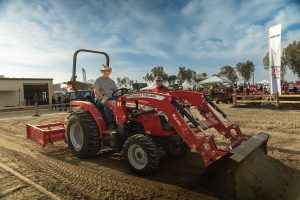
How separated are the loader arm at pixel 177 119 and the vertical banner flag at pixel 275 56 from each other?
11351mm

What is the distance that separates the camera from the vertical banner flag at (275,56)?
15328 mm

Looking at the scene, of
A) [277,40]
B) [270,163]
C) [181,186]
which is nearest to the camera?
[181,186]

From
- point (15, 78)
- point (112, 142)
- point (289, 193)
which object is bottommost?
point (289, 193)

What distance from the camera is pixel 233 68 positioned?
2805 inches

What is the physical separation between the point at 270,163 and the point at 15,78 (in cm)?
2990

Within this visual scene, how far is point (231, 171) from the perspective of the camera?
12.8ft

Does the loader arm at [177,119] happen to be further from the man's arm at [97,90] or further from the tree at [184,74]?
the tree at [184,74]

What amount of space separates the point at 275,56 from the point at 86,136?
12.5 meters

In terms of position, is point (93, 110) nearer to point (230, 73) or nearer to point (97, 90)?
point (97, 90)

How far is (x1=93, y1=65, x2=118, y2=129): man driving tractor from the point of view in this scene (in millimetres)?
6156

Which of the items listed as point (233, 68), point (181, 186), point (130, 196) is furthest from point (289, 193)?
point (233, 68)

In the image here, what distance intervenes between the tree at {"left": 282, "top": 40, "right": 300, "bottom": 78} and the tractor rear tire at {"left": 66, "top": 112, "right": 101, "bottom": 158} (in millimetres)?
43423

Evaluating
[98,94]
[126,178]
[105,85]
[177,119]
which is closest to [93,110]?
[98,94]

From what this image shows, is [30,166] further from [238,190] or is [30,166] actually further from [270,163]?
[270,163]
